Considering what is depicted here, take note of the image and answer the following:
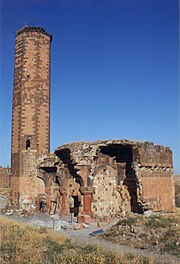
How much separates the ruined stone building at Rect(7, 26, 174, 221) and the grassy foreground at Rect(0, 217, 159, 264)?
624 cm

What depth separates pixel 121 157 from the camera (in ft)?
58.6

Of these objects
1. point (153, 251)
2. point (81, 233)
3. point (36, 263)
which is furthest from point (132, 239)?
point (36, 263)

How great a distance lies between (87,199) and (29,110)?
8.99 meters

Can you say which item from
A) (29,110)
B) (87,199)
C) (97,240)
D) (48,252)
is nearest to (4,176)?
(29,110)

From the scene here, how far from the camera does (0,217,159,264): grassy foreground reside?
6.74 metres

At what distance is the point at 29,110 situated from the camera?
21891 millimetres

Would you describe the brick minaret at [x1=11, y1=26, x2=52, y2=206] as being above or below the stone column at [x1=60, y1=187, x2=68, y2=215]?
above

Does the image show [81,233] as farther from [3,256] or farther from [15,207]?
[15,207]

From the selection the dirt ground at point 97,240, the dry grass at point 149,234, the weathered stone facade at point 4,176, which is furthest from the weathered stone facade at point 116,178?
the weathered stone facade at point 4,176

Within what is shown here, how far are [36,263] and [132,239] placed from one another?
14.1ft

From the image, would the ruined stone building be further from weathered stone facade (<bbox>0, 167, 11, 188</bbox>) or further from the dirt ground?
weathered stone facade (<bbox>0, 167, 11, 188</bbox>)

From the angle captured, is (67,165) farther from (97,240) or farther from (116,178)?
(97,240)

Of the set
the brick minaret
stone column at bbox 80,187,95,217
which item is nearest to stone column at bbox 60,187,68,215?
the brick minaret

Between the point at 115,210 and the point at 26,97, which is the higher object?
the point at 26,97
